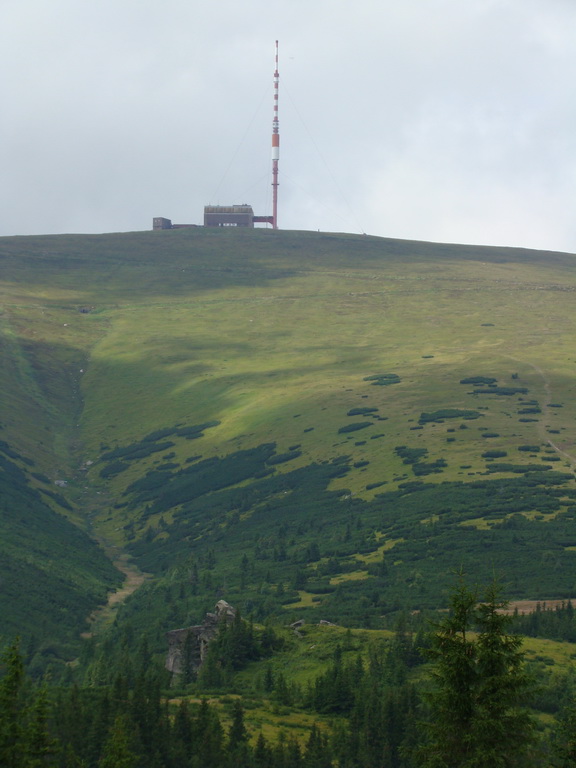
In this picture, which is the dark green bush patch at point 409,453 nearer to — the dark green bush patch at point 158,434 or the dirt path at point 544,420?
the dirt path at point 544,420

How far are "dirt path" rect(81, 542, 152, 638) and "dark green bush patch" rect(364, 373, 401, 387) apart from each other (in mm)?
54522

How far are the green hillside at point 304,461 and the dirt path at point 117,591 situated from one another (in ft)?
4.56

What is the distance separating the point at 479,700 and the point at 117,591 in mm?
80908

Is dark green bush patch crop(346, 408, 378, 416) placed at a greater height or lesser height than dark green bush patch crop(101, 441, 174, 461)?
greater

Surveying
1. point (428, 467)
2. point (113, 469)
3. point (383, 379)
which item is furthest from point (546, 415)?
point (113, 469)

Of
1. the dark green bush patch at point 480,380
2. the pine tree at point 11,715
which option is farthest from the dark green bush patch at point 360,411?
the pine tree at point 11,715

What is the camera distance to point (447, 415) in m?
133

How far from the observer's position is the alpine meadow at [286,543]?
46.3 metres

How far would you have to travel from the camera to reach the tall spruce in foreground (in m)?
24.4

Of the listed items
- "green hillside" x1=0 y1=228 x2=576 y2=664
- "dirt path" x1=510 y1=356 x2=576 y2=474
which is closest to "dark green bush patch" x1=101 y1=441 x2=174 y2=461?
"green hillside" x1=0 y1=228 x2=576 y2=664

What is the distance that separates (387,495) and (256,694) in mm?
50451

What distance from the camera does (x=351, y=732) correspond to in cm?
5162

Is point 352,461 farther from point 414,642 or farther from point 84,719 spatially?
point 84,719

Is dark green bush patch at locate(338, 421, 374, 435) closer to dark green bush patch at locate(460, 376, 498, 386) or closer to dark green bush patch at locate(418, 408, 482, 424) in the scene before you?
dark green bush patch at locate(418, 408, 482, 424)
